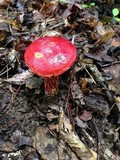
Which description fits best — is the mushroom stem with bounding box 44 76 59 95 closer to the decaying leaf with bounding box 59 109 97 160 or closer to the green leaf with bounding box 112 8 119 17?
the decaying leaf with bounding box 59 109 97 160

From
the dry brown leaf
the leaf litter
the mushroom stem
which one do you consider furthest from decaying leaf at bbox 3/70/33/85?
the dry brown leaf

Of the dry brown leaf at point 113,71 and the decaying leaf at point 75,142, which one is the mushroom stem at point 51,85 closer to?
the decaying leaf at point 75,142

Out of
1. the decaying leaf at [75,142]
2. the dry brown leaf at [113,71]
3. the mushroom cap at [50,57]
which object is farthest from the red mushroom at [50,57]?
the dry brown leaf at [113,71]

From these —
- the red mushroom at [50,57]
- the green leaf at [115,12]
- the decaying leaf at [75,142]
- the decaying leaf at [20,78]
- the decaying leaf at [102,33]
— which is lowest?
the decaying leaf at [75,142]

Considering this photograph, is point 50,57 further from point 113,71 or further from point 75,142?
point 113,71

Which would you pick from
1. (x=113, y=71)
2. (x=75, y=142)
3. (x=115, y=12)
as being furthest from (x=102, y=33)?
(x=75, y=142)

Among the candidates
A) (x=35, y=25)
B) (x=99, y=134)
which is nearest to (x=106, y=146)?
(x=99, y=134)

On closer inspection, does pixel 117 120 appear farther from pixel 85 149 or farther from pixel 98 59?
pixel 98 59
